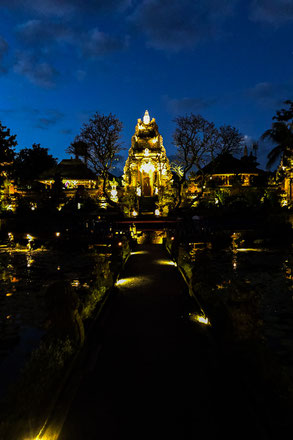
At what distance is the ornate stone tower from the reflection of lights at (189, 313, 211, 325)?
110 ft

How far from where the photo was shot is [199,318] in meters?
8.02

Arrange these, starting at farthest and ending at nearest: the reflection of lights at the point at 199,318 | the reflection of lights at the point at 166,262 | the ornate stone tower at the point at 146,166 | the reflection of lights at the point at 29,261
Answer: the ornate stone tower at the point at 146,166 < the reflection of lights at the point at 29,261 < the reflection of lights at the point at 166,262 < the reflection of lights at the point at 199,318

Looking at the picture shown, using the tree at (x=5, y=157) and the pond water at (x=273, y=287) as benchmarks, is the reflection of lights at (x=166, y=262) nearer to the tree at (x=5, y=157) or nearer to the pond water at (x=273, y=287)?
the pond water at (x=273, y=287)

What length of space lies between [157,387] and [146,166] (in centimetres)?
4004

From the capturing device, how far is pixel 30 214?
107 ft

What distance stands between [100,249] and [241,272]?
10.3 metres

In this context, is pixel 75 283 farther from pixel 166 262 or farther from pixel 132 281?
pixel 166 262

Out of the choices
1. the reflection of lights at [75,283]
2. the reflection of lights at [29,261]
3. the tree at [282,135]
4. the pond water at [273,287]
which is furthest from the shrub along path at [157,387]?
the tree at [282,135]

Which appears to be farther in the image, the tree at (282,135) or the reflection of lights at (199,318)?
the tree at (282,135)

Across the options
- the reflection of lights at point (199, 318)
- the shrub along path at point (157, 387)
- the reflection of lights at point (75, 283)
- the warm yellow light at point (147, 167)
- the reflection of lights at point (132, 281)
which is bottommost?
the shrub along path at point (157, 387)

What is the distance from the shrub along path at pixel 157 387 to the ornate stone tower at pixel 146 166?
34.5 meters

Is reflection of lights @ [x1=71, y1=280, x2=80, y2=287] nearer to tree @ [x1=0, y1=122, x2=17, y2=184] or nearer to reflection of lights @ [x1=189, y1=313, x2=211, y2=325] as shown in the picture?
reflection of lights @ [x1=189, y1=313, x2=211, y2=325]

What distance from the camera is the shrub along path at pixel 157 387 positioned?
4.08 m

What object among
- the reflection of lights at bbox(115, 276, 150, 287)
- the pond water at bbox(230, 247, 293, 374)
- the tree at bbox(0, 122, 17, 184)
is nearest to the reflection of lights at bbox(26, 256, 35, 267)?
the reflection of lights at bbox(115, 276, 150, 287)
